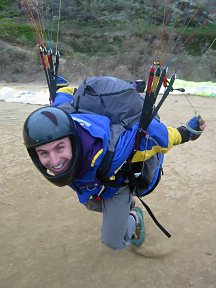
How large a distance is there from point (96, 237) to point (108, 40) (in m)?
16.2

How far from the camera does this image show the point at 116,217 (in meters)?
2.88

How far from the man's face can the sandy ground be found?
1098 mm

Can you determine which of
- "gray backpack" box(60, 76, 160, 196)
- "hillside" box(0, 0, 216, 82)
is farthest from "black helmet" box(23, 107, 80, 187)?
"hillside" box(0, 0, 216, 82)

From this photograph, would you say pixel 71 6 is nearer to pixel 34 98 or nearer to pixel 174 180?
pixel 34 98

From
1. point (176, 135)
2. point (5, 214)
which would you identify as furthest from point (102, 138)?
point (5, 214)

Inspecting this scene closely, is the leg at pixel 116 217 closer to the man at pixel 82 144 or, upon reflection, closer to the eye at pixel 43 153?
the man at pixel 82 144

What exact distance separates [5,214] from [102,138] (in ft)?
6.89

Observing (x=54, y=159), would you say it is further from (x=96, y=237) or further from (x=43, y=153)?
(x=96, y=237)

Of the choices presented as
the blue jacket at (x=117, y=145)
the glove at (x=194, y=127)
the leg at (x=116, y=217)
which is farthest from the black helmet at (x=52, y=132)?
the glove at (x=194, y=127)

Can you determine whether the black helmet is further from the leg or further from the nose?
→ the leg

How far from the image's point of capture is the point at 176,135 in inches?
106

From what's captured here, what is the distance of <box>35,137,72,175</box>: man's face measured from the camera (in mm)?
2348

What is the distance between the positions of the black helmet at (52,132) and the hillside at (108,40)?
952 centimetres

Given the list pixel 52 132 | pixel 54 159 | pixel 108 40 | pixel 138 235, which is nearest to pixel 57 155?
pixel 54 159
